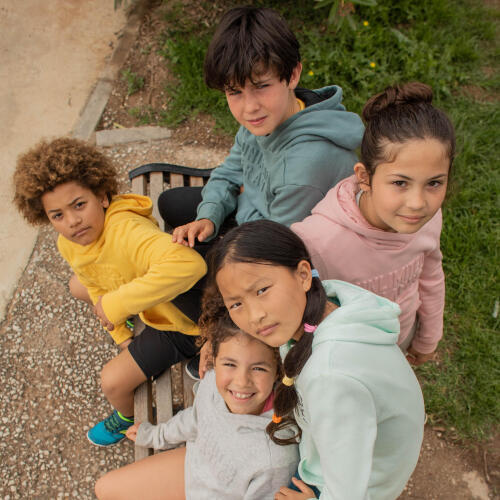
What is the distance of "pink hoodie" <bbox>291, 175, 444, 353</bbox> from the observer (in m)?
1.80

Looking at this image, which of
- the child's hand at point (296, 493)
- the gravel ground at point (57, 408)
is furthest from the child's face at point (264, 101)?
the gravel ground at point (57, 408)

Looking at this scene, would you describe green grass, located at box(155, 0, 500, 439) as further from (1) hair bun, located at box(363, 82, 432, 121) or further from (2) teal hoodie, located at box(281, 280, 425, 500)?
(1) hair bun, located at box(363, 82, 432, 121)

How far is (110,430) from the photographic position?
104 inches

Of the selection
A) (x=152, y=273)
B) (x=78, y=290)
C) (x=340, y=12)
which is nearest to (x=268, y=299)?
(x=152, y=273)

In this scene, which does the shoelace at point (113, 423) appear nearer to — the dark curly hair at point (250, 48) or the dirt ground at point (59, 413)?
the dirt ground at point (59, 413)

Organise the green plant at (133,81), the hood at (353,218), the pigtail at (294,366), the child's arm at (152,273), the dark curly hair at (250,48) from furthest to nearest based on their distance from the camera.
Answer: the green plant at (133,81) → the child's arm at (152,273) → the dark curly hair at (250,48) → the hood at (353,218) → the pigtail at (294,366)

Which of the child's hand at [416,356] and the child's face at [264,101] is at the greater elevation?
the child's face at [264,101]

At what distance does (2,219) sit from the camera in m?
3.59

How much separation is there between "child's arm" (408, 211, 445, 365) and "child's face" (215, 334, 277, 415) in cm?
75

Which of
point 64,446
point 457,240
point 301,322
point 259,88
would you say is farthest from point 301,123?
point 64,446

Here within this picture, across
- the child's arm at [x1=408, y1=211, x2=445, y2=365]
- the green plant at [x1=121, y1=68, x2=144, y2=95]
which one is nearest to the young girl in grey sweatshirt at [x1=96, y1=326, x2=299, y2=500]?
the child's arm at [x1=408, y1=211, x2=445, y2=365]

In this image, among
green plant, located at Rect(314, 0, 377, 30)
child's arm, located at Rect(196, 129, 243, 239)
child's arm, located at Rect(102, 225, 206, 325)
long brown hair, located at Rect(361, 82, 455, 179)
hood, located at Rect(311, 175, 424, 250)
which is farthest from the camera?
green plant, located at Rect(314, 0, 377, 30)

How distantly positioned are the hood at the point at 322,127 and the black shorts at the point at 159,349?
988 mm

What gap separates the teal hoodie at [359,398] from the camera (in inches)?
53.8
